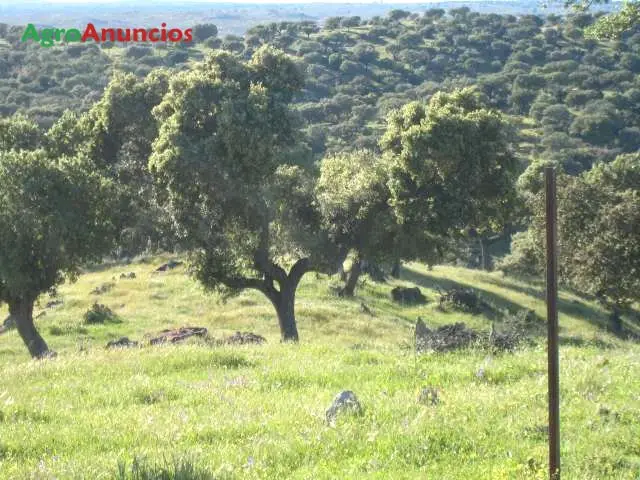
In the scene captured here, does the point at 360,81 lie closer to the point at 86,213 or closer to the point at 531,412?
the point at 86,213

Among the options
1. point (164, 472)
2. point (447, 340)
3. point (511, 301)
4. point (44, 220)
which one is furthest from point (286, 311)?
point (511, 301)

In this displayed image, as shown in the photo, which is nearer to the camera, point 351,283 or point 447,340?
point 447,340

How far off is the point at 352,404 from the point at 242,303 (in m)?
28.5

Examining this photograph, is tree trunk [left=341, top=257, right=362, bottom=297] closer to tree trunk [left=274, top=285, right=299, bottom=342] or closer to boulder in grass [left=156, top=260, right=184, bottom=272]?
tree trunk [left=274, top=285, right=299, bottom=342]

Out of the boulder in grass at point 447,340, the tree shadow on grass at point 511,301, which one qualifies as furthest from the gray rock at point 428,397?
the tree shadow on grass at point 511,301

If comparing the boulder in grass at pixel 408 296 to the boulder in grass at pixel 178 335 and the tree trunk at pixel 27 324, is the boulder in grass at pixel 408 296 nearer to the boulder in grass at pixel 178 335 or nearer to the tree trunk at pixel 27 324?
the boulder in grass at pixel 178 335

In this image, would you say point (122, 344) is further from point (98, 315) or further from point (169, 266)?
point (169, 266)

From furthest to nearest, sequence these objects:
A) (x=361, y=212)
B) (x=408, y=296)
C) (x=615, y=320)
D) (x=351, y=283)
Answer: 1. (x=615, y=320)
2. (x=408, y=296)
3. (x=351, y=283)
4. (x=361, y=212)

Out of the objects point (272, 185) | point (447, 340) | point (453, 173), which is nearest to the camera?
point (447, 340)

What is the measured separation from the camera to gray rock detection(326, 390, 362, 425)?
396 inches

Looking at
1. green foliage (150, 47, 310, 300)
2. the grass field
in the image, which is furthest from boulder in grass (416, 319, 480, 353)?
green foliage (150, 47, 310, 300)

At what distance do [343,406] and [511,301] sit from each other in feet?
126

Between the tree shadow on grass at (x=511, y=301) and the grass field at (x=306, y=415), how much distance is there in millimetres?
29788

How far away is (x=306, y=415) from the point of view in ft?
33.5
